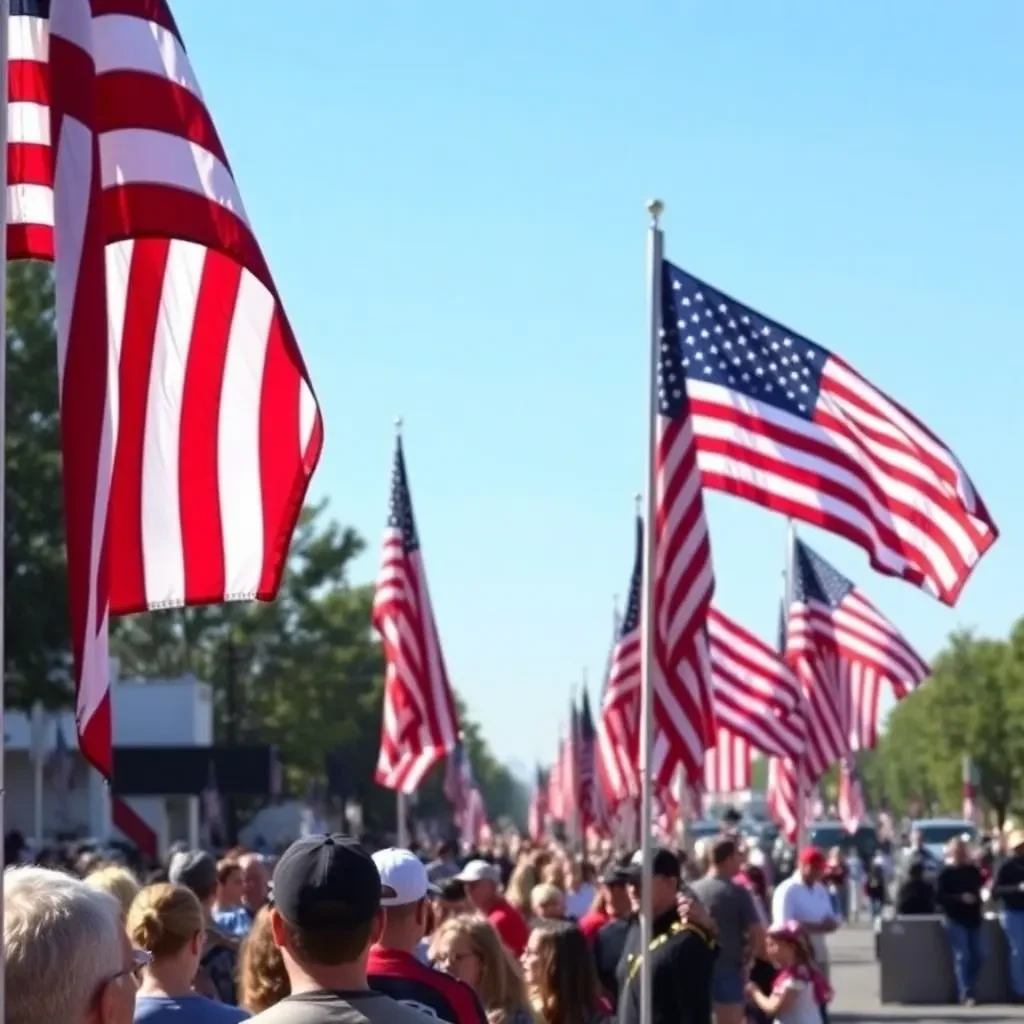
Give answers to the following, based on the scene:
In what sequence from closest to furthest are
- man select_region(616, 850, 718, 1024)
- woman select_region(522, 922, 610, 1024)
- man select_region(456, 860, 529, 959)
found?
woman select_region(522, 922, 610, 1024)
man select_region(616, 850, 718, 1024)
man select_region(456, 860, 529, 959)

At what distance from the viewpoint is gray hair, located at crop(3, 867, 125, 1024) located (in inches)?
170

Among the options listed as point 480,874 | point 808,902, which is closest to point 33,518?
point 808,902

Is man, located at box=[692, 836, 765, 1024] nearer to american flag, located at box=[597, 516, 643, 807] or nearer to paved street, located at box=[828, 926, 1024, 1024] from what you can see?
american flag, located at box=[597, 516, 643, 807]

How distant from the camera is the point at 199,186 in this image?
6574mm

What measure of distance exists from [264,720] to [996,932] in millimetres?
60058

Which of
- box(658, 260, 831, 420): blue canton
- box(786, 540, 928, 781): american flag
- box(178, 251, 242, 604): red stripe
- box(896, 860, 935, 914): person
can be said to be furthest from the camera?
box(896, 860, 935, 914): person

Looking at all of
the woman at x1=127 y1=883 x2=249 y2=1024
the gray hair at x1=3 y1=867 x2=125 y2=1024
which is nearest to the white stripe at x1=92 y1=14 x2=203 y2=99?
the woman at x1=127 y1=883 x2=249 y2=1024

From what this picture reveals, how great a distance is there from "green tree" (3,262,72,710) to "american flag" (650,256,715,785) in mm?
33554

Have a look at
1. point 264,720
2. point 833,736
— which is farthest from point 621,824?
point 264,720

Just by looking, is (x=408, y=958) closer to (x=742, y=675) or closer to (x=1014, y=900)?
(x=742, y=675)

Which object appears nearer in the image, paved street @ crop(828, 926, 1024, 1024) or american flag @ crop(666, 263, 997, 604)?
american flag @ crop(666, 263, 997, 604)

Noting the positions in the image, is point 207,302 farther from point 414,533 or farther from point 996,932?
point 996,932

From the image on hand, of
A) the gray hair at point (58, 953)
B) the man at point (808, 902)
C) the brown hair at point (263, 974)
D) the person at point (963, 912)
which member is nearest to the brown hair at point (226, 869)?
the brown hair at point (263, 974)

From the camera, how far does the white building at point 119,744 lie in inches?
2643
